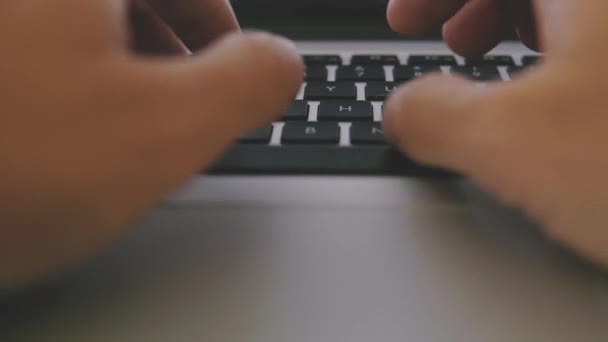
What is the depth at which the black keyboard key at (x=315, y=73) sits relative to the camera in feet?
1.40

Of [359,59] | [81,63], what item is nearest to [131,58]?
[81,63]

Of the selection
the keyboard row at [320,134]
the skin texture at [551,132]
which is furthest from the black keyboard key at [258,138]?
the skin texture at [551,132]

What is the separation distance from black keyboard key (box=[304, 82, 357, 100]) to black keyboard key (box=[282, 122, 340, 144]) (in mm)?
44

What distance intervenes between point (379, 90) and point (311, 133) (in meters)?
0.08

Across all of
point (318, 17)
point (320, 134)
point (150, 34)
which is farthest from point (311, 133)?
point (318, 17)

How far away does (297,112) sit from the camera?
0.36 metres

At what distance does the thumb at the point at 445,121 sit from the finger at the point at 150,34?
0.13m

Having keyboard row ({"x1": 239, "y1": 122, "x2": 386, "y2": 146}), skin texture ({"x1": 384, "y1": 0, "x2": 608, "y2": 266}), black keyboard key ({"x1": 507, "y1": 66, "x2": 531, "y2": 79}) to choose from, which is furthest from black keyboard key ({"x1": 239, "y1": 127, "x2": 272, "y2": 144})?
black keyboard key ({"x1": 507, "y1": 66, "x2": 531, "y2": 79})

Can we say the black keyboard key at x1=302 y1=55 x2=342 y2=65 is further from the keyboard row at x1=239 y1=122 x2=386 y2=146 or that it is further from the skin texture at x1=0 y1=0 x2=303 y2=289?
the skin texture at x1=0 y1=0 x2=303 y2=289

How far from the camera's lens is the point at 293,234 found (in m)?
0.28

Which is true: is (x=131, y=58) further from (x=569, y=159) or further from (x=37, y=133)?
(x=569, y=159)

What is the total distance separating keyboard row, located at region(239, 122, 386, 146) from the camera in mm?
332

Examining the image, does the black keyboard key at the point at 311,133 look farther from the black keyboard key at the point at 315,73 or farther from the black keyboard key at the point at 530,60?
the black keyboard key at the point at 530,60

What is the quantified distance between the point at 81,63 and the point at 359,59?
0.28m
